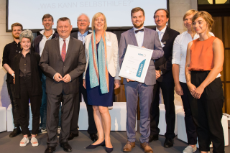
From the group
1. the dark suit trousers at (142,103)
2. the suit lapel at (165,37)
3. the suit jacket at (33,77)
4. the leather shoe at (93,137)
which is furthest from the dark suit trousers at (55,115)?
the suit lapel at (165,37)

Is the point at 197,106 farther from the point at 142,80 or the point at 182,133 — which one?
the point at 182,133

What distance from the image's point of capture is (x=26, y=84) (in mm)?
2707

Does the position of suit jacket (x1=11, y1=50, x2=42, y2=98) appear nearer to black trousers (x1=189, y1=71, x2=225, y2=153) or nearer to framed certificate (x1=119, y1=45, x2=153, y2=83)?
framed certificate (x1=119, y1=45, x2=153, y2=83)

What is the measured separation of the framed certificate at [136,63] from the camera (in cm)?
230

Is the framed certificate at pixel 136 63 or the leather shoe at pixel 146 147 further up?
the framed certificate at pixel 136 63

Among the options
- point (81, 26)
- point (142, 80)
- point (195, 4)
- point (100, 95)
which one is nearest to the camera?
point (142, 80)

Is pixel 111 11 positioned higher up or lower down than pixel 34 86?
higher up

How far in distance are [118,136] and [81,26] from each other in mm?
1969

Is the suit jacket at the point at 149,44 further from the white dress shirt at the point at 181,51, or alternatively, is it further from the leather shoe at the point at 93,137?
the leather shoe at the point at 93,137

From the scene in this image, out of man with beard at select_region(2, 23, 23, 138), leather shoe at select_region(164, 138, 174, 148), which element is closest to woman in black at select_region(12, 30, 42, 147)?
man with beard at select_region(2, 23, 23, 138)

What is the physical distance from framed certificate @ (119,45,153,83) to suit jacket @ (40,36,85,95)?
0.62 meters

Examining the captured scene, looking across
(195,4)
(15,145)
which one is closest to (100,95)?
(15,145)

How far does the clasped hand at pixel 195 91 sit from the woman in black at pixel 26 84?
6.82 feet

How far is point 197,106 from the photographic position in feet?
6.72
